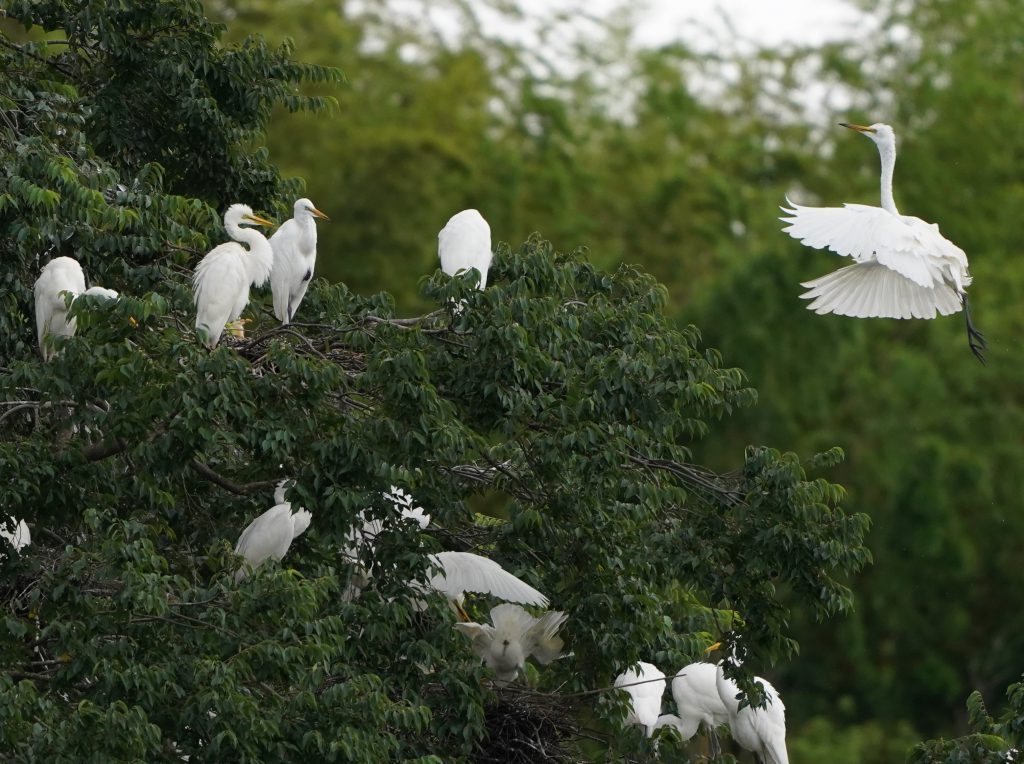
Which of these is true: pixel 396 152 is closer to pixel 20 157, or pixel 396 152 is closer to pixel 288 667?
pixel 20 157

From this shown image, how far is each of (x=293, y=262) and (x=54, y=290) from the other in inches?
47.2

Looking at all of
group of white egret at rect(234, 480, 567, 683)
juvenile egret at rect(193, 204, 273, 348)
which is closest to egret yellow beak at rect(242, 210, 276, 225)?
juvenile egret at rect(193, 204, 273, 348)

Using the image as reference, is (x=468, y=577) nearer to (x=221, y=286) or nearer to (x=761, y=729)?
(x=221, y=286)

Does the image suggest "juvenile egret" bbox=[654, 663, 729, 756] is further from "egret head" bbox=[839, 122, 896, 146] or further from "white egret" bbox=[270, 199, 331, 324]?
"egret head" bbox=[839, 122, 896, 146]

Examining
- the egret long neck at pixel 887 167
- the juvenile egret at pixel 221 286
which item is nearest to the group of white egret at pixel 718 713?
the egret long neck at pixel 887 167

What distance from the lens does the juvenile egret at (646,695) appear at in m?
7.32

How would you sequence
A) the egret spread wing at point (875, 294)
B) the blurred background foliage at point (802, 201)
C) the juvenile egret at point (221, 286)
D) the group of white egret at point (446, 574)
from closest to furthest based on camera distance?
1. the group of white egret at point (446, 574)
2. the juvenile egret at point (221, 286)
3. the egret spread wing at point (875, 294)
4. the blurred background foliage at point (802, 201)

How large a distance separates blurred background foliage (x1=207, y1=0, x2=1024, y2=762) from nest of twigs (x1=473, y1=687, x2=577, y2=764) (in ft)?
33.9

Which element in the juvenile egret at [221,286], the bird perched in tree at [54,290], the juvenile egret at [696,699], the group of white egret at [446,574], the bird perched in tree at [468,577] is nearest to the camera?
the group of white egret at [446,574]

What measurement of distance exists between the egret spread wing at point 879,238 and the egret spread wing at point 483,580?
1.54 m

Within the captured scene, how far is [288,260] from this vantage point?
24.8ft

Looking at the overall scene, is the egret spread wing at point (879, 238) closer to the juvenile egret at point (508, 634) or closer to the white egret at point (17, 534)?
the juvenile egret at point (508, 634)

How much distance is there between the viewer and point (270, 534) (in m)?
6.45

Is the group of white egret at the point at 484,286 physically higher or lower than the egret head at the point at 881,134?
lower
